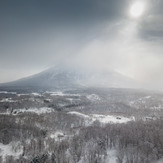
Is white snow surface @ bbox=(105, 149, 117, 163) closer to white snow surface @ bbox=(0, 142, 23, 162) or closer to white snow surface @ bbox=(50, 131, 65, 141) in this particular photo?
white snow surface @ bbox=(50, 131, 65, 141)

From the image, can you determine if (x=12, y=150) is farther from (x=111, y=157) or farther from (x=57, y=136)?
(x=111, y=157)

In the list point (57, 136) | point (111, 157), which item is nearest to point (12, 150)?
point (57, 136)

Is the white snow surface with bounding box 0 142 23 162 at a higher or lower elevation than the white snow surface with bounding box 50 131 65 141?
lower

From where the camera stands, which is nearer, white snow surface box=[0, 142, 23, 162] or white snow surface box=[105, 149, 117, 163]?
white snow surface box=[105, 149, 117, 163]

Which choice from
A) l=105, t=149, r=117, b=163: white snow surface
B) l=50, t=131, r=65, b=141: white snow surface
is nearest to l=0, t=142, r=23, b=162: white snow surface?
l=50, t=131, r=65, b=141: white snow surface

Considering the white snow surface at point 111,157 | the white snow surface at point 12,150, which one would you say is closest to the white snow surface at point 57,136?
the white snow surface at point 12,150

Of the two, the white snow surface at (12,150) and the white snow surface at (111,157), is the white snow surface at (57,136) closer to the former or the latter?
the white snow surface at (12,150)

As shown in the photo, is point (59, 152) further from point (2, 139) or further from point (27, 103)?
point (27, 103)

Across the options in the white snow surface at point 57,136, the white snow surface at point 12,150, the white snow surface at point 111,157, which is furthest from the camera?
the white snow surface at point 57,136

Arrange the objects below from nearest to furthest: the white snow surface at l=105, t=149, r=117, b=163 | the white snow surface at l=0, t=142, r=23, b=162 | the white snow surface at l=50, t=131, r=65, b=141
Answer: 1. the white snow surface at l=105, t=149, r=117, b=163
2. the white snow surface at l=0, t=142, r=23, b=162
3. the white snow surface at l=50, t=131, r=65, b=141
